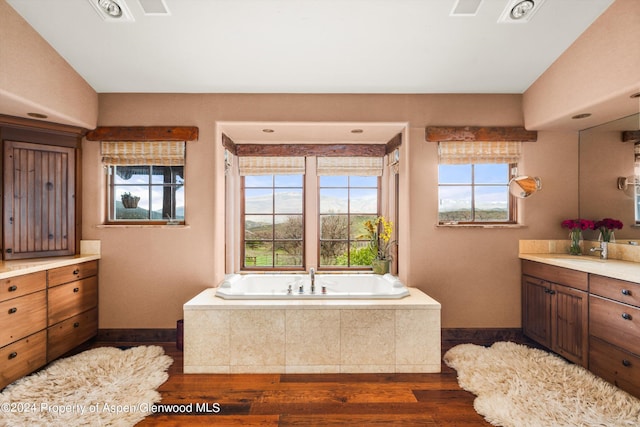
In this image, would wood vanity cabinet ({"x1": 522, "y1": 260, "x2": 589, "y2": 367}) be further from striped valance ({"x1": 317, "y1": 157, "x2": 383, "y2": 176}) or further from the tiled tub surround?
striped valance ({"x1": 317, "y1": 157, "x2": 383, "y2": 176})

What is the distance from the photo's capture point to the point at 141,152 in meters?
3.14

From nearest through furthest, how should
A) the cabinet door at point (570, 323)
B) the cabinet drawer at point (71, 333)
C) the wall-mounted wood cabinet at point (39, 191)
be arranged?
the cabinet door at point (570, 323)
the cabinet drawer at point (71, 333)
the wall-mounted wood cabinet at point (39, 191)

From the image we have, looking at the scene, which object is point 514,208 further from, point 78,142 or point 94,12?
point 78,142

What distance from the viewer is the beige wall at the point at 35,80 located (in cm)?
220

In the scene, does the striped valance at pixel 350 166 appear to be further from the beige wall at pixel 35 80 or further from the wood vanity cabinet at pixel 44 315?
the wood vanity cabinet at pixel 44 315

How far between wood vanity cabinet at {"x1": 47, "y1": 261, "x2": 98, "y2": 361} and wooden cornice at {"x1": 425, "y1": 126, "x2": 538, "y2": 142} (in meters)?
3.38

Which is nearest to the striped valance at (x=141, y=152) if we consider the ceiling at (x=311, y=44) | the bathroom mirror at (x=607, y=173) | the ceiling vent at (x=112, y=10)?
the ceiling at (x=311, y=44)

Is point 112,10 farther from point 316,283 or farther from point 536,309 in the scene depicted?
point 536,309

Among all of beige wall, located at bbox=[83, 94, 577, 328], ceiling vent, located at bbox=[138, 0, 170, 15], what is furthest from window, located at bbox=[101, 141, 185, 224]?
ceiling vent, located at bbox=[138, 0, 170, 15]

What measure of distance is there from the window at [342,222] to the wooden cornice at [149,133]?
1.52m

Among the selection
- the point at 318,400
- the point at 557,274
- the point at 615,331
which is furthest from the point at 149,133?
the point at 615,331

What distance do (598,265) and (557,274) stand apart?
305 mm

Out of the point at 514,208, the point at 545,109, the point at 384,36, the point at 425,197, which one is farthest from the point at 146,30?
the point at 514,208

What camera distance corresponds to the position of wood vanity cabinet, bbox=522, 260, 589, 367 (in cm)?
243
